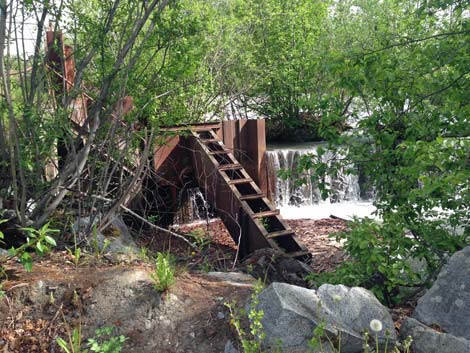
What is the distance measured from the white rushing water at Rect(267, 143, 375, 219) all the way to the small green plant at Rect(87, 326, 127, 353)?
8.63 m

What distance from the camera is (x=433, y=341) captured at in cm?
319

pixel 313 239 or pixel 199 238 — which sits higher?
pixel 199 238

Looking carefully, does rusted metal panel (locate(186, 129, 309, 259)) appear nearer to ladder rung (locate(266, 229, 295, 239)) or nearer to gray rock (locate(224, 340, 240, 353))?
ladder rung (locate(266, 229, 295, 239))

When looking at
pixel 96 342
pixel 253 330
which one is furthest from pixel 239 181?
pixel 253 330

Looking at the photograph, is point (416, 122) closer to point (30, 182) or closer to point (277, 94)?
point (30, 182)

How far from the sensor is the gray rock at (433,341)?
314 centimetres

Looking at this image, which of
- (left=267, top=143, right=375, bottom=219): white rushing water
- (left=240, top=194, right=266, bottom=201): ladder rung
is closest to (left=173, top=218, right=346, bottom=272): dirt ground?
(left=240, top=194, right=266, bottom=201): ladder rung

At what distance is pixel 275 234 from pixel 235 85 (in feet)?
26.6

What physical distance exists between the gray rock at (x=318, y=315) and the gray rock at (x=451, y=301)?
1.37ft

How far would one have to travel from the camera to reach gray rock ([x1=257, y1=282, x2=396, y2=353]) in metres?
3.12

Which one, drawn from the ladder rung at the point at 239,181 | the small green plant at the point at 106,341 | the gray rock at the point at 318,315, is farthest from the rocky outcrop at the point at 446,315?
the ladder rung at the point at 239,181

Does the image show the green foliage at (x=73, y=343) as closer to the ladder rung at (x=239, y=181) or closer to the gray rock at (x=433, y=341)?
the gray rock at (x=433, y=341)

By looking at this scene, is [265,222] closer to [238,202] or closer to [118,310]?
[238,202]

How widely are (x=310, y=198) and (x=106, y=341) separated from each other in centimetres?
973
